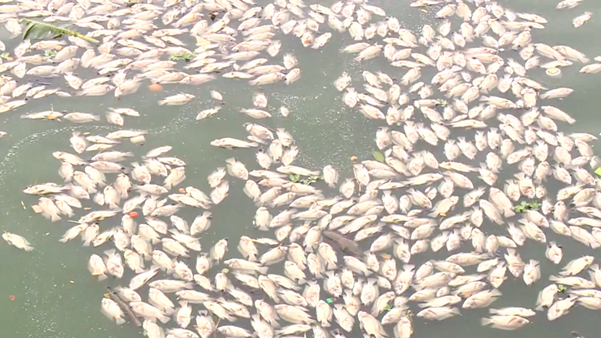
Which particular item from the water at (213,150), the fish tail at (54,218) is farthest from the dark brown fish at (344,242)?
the fish tail at (54,218)

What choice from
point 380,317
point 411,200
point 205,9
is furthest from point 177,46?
point 380,317

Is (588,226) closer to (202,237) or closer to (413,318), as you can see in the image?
(413,318)

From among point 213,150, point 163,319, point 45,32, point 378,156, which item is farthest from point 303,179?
point 45,32

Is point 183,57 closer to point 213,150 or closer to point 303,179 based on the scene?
point 213,150

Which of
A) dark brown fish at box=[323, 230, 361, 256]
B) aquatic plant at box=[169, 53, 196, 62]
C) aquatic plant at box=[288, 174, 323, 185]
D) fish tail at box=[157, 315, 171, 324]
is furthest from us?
aquatic plant at box=[169, 53, 196, 62]

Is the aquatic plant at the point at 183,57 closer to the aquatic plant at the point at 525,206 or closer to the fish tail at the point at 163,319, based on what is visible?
the fish tail at the point at 163,319

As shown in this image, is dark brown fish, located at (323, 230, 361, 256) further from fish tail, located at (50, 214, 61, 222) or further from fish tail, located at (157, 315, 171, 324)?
fish tail, located at (50, 214, 61, 222)

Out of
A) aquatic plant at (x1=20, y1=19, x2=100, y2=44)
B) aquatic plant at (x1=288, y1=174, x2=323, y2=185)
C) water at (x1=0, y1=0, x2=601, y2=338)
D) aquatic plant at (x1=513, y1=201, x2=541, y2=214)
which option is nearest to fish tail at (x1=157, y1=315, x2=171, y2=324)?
water at (x1=0, y1=0, x2=601, y2=338)
